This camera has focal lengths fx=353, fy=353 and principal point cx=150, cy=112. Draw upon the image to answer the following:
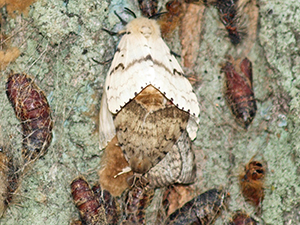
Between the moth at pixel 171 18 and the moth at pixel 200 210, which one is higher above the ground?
the moth at pixel 171 18

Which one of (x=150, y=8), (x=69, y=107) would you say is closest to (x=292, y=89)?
(x=150, y=8)

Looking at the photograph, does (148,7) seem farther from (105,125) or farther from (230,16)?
(105,125)

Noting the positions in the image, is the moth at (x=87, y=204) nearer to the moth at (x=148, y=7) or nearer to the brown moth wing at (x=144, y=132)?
the brown moth wing at (x=144, y=132)

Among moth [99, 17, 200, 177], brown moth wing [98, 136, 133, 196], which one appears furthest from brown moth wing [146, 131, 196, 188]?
Result: brown moth wing [98, 136, 133, 196]

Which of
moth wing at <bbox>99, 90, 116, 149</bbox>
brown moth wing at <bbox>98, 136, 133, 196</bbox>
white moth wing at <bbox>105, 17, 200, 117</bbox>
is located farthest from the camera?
brown moth wing at <bbox>98, 136, 133, 196</bbox>

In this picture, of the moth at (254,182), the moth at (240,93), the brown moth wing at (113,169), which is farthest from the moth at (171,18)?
the moth at (254,182)

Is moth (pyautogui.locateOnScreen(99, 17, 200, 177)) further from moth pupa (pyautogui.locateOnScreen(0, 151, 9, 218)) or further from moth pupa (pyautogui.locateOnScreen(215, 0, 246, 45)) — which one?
moth pupa (pyautogui.locateOnScreen(0, 151, 9, 218))
